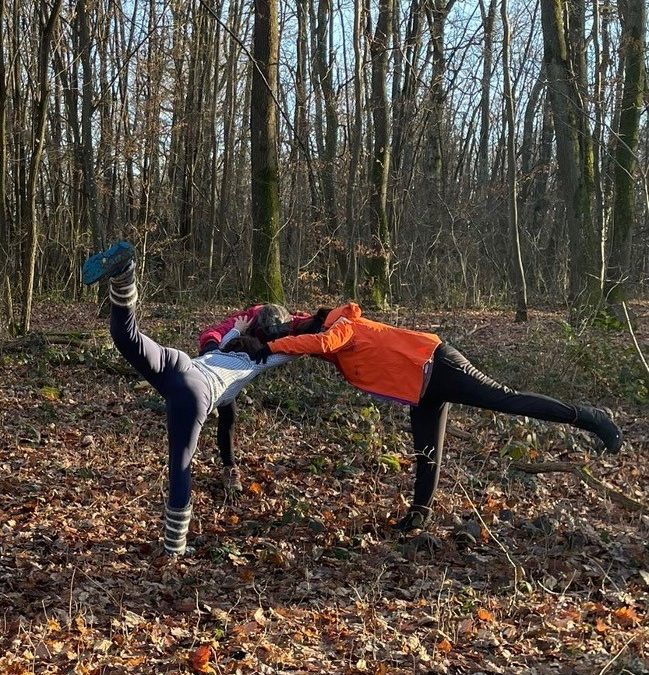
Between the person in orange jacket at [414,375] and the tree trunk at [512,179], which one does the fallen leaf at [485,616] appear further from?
the tree trunk at [512,179]

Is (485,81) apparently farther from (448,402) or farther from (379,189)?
(448,402)

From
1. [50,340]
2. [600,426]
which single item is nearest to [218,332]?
[600,426]

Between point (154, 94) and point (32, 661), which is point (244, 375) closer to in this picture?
point (32, 661)

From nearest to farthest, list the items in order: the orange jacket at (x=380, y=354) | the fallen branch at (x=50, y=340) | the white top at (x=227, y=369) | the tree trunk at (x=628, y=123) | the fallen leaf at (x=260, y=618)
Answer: the fallen leaf at (x=260, y=618), the white top at (x=227, y=369), the orange jacket at (x=380, y=354), the fallen branch at (x=50, y=340), the tree trunk at (x=628, y=123)

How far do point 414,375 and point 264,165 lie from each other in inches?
257

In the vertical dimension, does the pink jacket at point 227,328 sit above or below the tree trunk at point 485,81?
below

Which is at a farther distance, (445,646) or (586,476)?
(586,476)

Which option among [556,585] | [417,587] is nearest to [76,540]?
[417,587]

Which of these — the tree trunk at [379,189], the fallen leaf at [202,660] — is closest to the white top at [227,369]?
the fallen leaf at [202,660]

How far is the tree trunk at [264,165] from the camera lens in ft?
35.8

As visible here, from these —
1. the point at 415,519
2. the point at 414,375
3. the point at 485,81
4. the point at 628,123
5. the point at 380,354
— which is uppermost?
the point at 485,81

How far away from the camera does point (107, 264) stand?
14.6 feet

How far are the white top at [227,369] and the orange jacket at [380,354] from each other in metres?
0.27

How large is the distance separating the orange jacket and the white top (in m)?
0.27
